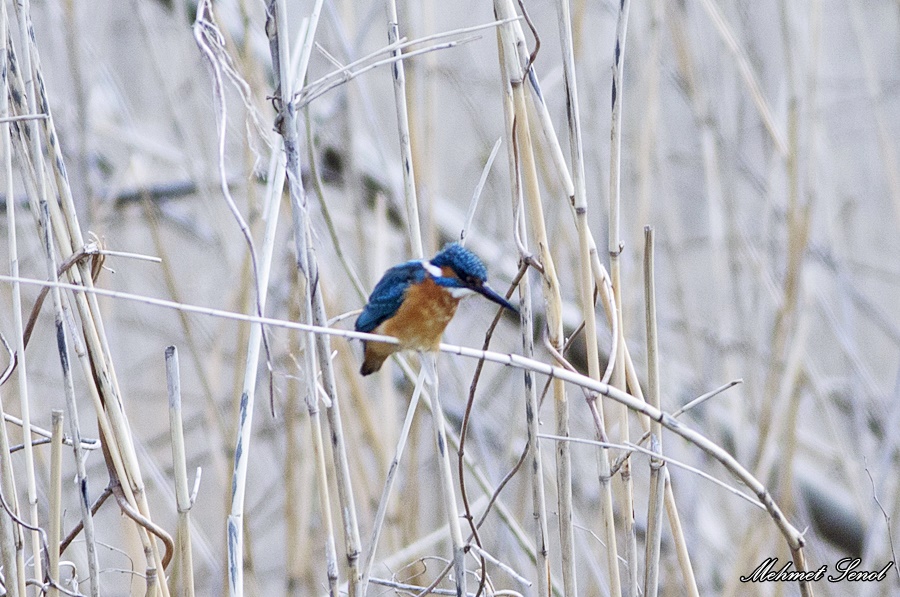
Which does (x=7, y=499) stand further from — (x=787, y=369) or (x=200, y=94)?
(x=787, y=369)

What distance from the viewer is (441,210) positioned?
232cm

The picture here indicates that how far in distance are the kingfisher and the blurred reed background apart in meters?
0.06

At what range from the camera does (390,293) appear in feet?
3.72

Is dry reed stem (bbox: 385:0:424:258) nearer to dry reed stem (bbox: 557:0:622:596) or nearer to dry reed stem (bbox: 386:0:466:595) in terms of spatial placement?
dry reed stem (bbox: 386:0:466:595)

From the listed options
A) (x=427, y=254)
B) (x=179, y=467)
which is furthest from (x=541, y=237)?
(x=427, y=254)

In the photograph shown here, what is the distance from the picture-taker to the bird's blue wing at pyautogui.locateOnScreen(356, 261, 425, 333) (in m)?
1.11

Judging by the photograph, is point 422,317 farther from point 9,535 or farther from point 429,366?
point 9,535

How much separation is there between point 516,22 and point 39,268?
7.10 feet

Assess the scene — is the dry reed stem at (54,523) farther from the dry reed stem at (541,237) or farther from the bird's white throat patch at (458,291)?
the dry reed stem at (541,237)

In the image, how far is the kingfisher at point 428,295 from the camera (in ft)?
3.52

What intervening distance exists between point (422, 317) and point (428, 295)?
3 cm

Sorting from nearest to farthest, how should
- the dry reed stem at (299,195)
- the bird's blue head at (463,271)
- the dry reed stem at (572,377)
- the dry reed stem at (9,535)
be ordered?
the dry reed stem at (572,377)
the dry reed stem at (299,195)
the dry reed stem at (9,535)
the bird's blue head at (463,271)

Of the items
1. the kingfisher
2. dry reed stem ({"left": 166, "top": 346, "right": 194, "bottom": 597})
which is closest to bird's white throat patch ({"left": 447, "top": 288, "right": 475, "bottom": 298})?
the kingfisher

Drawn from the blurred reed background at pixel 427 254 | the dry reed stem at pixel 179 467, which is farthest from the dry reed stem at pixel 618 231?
the dry reed stem at pixel 179 467
